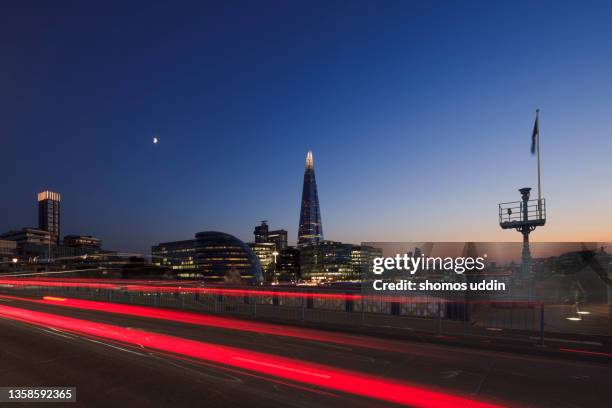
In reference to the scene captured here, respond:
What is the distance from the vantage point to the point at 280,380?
9.40 m

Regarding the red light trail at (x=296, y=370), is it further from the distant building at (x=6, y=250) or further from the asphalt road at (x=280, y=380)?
Answer: the distant building at (x=6, y=250)

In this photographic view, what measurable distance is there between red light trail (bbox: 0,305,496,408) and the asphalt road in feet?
1.28

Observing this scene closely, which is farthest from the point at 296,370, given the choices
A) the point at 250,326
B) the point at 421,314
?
the point at 421,314

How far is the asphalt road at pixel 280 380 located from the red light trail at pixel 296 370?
0.39 m

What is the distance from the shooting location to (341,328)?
1739 cm

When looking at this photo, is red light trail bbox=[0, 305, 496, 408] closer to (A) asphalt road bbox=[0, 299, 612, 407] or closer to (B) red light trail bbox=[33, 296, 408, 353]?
(A) asphalt road bbox=[0, 299, 612, 407]

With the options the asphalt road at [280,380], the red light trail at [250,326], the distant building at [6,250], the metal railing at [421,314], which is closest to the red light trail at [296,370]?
the asphalt road at [280,380]

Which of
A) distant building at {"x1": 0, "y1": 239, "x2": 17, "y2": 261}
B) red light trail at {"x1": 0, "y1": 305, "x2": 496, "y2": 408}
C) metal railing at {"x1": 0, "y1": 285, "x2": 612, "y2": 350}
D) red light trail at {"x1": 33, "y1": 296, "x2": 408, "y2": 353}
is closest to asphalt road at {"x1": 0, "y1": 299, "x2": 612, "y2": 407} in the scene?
red light trail at {"x1": 0, "y1": 305, "x2": 496, "y2": 408}

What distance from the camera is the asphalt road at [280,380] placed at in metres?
8.11

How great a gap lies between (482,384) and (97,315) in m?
20.5

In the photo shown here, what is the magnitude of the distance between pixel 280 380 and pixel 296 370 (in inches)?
35.4

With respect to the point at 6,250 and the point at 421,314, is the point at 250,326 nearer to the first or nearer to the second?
the point at 421,314

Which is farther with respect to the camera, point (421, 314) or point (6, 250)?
point (6, 250)

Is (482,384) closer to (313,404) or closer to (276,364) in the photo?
(313,404)
